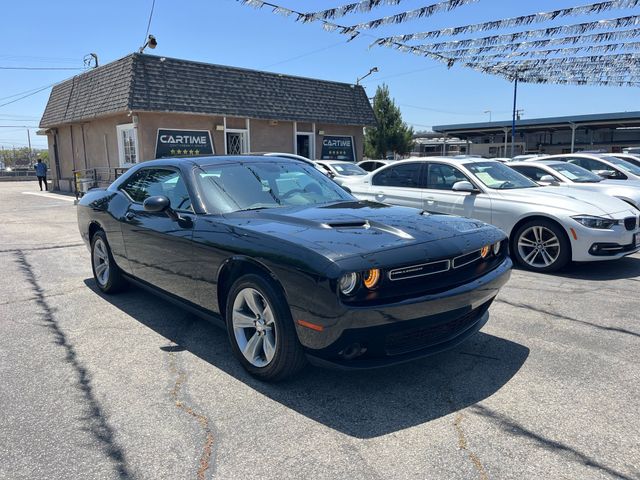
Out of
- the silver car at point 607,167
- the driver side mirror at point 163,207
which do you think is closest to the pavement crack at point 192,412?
the driver side mirror at point 163,207

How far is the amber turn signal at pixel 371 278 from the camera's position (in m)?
2.84

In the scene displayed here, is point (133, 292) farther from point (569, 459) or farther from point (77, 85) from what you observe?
point (77, 85)

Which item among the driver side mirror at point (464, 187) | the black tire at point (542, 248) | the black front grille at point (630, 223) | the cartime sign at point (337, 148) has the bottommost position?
the black tire at point (542, 248)

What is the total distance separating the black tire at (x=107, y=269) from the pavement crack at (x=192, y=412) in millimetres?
1803

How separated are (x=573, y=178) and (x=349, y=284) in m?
8.10

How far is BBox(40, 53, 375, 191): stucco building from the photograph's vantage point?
53.5ft

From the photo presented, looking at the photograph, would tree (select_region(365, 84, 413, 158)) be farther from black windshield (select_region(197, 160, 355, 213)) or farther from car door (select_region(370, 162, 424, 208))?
black windshield (select_region(197, 160, 355, 213))

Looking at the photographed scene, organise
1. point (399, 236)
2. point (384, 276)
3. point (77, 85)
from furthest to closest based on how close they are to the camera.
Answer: point (77, 85) < point (399, 236) < point (384, 276)

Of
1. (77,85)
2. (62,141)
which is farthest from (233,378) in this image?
(62,141)

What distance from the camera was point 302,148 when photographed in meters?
21.0

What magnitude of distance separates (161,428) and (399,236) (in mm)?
1830

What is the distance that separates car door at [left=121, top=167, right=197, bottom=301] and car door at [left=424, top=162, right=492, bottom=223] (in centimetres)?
423

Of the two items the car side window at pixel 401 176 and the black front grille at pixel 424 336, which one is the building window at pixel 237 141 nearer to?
the car side window at pixel 401 176

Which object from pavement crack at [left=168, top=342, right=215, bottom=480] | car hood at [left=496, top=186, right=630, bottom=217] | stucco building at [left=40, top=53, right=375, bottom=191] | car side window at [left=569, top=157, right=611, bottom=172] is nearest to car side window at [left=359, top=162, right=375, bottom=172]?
stucco building at [left=40, top=53, right=375, bottom=191]
